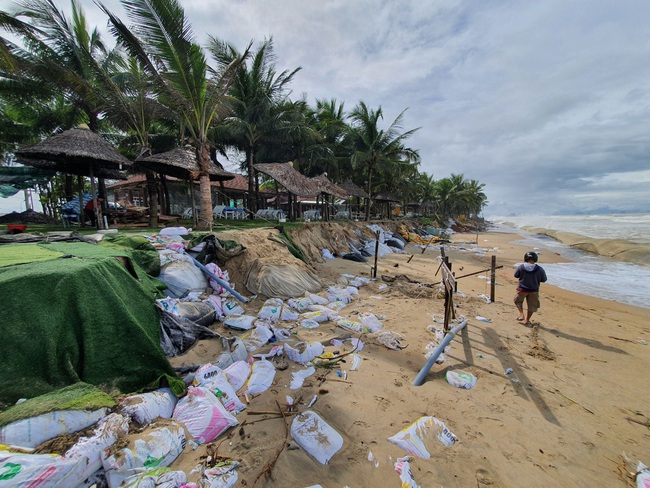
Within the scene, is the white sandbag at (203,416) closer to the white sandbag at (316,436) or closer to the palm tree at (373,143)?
the white sandbag at (316,436)

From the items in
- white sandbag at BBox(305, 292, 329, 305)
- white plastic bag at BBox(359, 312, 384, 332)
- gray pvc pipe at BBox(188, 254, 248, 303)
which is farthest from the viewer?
white sandbag at BBox(305, 292, 329, 305)

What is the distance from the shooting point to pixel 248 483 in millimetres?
1849

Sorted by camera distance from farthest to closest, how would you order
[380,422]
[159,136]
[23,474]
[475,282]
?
[159,136]
[475,282]
[380,422]
[23,474]

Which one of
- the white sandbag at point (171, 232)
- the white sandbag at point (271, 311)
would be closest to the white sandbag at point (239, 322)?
the white sandbag at point (271, 311)

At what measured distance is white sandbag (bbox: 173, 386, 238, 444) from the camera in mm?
2176

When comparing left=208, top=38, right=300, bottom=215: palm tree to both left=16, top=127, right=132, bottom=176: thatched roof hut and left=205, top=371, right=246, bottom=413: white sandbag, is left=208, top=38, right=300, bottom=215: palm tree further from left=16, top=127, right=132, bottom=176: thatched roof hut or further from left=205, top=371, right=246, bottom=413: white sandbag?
left=205, top=371, right=246, bottom=413: white sandbag

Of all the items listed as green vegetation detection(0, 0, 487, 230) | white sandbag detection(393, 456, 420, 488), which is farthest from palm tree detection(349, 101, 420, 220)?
white sandbag detection(393, 456, 420, 488)

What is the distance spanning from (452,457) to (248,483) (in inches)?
66.7

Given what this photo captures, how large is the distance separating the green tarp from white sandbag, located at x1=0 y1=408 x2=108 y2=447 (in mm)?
491

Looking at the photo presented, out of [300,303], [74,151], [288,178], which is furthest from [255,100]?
[300,303]

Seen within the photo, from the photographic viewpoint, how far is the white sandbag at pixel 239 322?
13.6ft

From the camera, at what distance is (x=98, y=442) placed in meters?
1.76

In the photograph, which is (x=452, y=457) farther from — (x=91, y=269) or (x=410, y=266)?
(x=410, y=266)

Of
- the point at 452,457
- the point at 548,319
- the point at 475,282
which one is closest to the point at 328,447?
the point at 452,457
